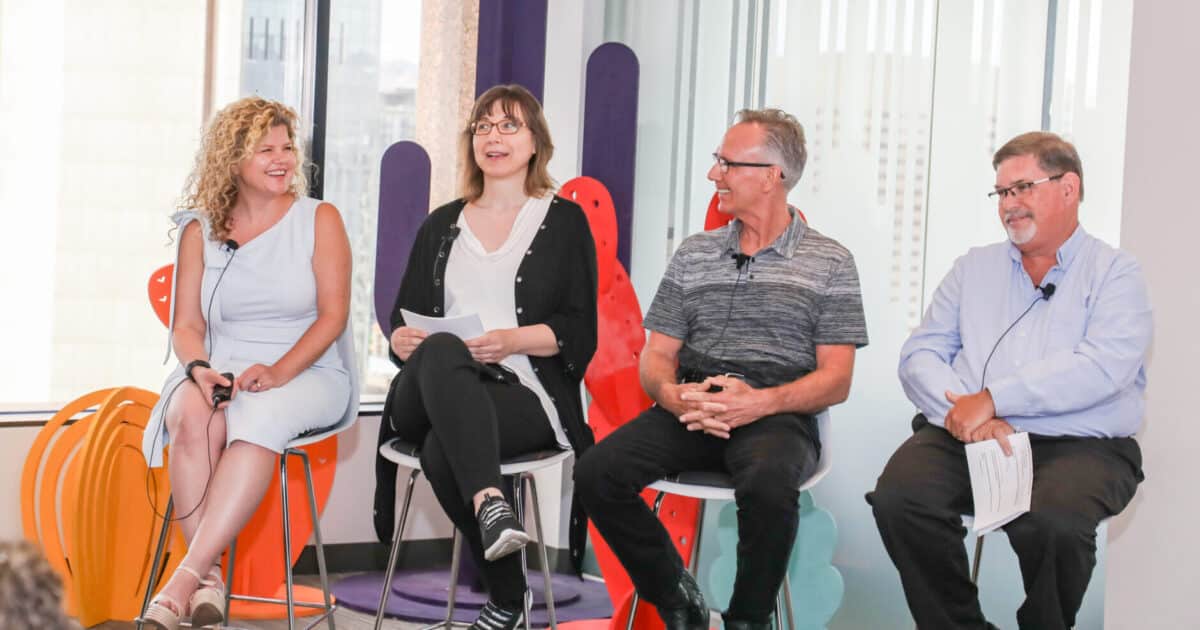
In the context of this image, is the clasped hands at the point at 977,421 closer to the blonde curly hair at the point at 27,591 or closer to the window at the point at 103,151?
the blonde curly hair at the point at 27,591

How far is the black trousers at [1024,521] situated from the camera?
2.54m

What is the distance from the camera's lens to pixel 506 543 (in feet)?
9.04

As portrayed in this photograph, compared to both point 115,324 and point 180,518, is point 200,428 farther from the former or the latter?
point 115,324

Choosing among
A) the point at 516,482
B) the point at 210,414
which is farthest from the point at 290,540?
the point at 516,482

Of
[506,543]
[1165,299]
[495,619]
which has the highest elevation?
[1165,299]

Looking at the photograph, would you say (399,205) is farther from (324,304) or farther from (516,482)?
(516,482)

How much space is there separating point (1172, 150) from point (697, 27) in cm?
173

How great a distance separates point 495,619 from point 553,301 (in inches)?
32.8

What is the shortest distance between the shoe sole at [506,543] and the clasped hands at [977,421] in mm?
975

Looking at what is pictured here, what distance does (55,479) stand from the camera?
3670mm

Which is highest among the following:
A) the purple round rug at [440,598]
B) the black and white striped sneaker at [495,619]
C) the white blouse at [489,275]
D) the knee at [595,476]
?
the white blouse at [489,275]

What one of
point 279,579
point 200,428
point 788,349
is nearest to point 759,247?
point 788,349

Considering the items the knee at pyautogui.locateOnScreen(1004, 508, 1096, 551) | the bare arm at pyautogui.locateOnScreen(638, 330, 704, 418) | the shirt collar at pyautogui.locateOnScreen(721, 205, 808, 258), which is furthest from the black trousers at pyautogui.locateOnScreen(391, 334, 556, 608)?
the knee at pyautogui.locateOnScreen(1004, 508, 1096, 551)

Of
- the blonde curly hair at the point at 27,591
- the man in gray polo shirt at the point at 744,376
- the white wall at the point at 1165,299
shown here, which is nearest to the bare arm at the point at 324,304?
the man in gray polo shirt at the point at 744,376
